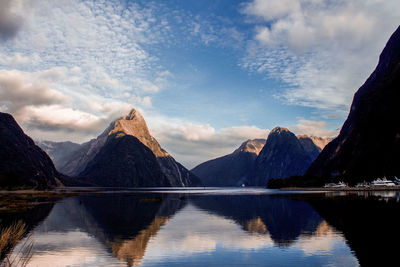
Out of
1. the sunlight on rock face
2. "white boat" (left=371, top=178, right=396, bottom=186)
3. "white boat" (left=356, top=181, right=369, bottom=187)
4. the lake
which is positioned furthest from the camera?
"white boat" (left=356, top=181, right=369, bottom=187)

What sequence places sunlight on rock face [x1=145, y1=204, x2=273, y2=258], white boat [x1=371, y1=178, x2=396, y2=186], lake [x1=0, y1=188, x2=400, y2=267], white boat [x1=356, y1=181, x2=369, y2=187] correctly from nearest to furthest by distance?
1. lake [x1=0, y1=188, x2=400, y2=267]
2. sunlight on rock face [x1=145, y1=204, x2=273, y2=258]
3. white boat [x1=371, y1=178, x2=396, y2=186]
4. white boat [x1=356, y1=181, x2=369, y2=187]

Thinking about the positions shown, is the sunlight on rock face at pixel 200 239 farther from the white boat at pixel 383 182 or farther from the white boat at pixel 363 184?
the white boat at pixel 363 184

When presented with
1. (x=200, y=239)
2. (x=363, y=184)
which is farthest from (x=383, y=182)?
(x=200, y=239)

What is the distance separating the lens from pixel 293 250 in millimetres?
31734

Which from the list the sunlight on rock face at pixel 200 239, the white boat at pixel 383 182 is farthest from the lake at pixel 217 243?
the white boat at pixel 383 182

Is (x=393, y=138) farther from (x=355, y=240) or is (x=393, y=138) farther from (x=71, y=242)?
(x=71, y=242)

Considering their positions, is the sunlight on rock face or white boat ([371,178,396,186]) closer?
the sunlight on rock face

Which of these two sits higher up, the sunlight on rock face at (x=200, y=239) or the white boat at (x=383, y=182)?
the white boat at (x=383, y=182)

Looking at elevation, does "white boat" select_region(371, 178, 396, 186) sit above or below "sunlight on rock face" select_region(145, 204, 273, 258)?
above

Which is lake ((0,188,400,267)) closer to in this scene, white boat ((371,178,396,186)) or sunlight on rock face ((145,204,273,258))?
sunlight on rock face ((145,204,273,258))

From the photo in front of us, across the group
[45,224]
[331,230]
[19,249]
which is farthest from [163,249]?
[45,224]

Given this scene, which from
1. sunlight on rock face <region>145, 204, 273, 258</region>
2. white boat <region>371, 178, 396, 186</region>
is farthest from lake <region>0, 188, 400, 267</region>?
white boat <region>371, 178, 396, 186</region>

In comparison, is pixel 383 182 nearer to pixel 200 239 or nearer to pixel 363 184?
pixel 363 184

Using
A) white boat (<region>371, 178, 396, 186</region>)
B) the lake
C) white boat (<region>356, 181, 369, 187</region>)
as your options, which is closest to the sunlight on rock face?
the lake
